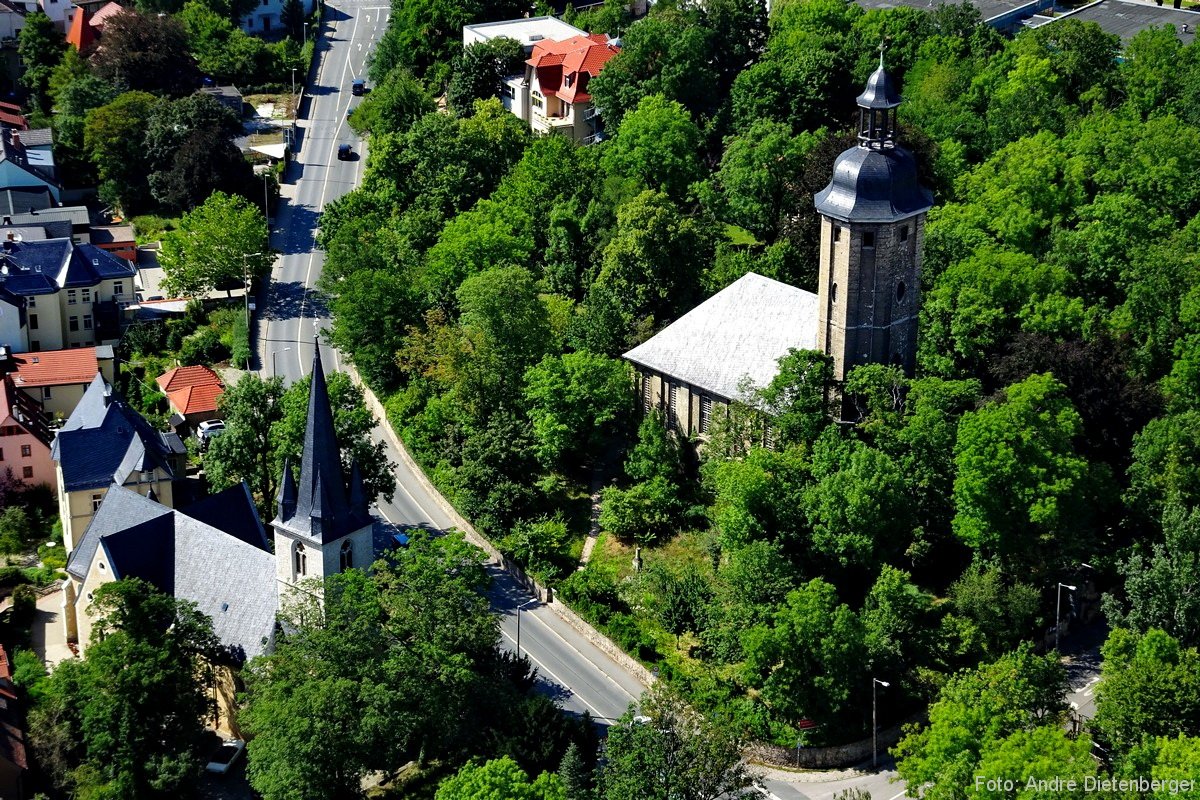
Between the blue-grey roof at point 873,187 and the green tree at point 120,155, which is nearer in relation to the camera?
the blue-grey roof at point 873,187

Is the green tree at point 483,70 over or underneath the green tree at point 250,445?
over

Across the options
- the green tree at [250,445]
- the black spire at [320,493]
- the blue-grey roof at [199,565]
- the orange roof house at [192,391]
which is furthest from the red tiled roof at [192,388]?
the black spire at [320,493]

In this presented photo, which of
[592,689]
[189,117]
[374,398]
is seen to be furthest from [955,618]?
[189,117]

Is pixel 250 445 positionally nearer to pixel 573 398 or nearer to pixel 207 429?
pixel 207 429

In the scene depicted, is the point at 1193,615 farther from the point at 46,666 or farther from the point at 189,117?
the point at 189,117

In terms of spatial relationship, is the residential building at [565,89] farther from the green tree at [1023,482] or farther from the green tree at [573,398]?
the green tree at [1023,482]

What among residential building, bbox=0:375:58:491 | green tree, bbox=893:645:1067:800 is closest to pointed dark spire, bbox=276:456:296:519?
residential building, bbox=0:375:58:491

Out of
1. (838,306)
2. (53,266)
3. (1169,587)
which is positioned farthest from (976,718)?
(53,266)
